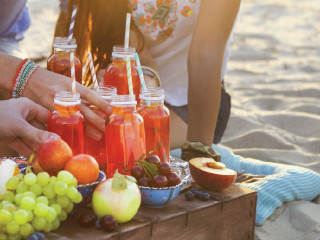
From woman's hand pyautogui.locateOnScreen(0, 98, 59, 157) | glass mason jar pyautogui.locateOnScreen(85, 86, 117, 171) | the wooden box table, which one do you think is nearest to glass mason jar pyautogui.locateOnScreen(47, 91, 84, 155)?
woman's hand pyautogui.locateOnScreen(0, 98, 59, 157)

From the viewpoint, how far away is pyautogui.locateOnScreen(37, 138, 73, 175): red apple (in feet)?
5.15

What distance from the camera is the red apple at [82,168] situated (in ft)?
5.16

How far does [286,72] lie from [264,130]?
172 centimetres

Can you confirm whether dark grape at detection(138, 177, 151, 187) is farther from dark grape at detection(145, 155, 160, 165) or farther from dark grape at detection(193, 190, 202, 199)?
dark grape at detection(193, 190, 202, 199)

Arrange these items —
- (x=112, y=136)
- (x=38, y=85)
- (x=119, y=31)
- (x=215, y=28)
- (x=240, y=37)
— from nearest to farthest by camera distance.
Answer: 1. (x=112, y=136)
2. (x=38, y=85)
3. (x=215, y=28)
4. (x=119, y=31)
5. (x=240, y=37)

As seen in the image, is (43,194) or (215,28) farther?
(215,28)

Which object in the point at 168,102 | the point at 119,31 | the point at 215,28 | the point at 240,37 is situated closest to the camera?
the point at 215,28

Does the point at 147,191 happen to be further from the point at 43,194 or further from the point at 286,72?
the point at 286,72

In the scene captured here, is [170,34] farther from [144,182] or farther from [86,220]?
[86,220]

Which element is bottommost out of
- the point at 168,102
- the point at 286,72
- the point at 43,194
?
the point at 286,72

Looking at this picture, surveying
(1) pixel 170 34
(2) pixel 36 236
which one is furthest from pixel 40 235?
(1) pixel 170 34

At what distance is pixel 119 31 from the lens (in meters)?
2.80

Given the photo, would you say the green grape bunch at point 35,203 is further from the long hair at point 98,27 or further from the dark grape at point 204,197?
the long hair at point 98,27

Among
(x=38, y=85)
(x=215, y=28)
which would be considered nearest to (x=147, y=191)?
(x=38, y=85)
